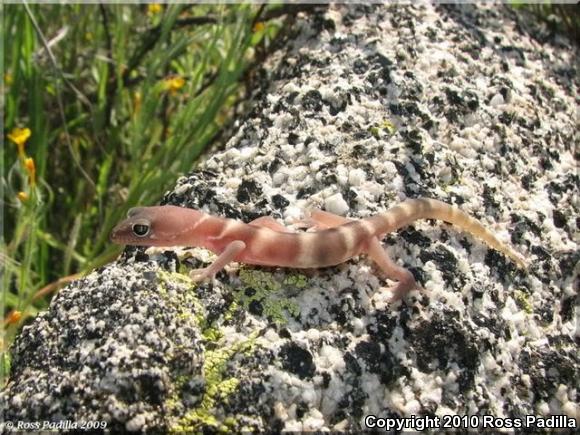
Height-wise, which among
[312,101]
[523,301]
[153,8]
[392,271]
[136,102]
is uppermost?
[312,101]

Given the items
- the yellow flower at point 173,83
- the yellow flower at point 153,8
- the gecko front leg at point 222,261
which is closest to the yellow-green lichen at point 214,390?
the gecko front leg at point 222,261

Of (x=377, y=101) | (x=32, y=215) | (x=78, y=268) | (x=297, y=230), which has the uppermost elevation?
(x=377, y=101)

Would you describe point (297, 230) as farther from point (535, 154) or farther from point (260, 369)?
point (535, 154)

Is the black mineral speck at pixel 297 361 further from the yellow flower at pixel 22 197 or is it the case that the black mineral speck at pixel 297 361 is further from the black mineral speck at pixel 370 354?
the yellow flower at pixel 22 197

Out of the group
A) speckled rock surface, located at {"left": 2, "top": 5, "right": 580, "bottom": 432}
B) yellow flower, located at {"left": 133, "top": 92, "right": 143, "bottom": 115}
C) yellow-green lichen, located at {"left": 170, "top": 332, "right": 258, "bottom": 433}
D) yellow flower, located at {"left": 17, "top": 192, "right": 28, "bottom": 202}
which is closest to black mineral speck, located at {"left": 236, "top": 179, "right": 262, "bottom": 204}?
speckled rock surface, located at {"left": 2, "top": 5, "right": 580, "bottom": 432}

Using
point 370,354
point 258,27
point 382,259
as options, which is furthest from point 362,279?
point 258,27

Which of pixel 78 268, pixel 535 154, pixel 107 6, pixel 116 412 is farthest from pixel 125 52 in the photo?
pixel 116 412

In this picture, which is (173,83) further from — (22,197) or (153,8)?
(22,197)
